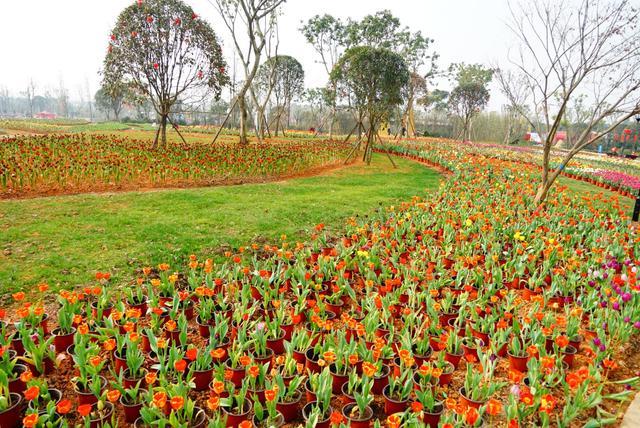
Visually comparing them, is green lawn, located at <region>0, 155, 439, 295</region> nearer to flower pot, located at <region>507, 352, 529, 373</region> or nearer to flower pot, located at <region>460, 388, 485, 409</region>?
flower pot, located at <region>460, 388, 485, 409</region>

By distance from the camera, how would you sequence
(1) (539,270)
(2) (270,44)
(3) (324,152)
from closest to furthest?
(1) (539,270), (3) (324,152), (2) (270,44)

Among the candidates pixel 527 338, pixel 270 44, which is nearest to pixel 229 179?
pixel 527 338

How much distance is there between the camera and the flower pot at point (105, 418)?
2330mm

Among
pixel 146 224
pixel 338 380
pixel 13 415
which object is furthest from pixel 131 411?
pixel 146 224

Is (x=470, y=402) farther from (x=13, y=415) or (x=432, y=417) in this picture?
(x=13, y=415)

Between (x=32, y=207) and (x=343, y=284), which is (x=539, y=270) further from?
(x=32, y=207)

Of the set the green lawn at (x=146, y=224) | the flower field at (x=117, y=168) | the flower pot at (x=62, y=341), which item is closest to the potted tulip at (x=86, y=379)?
the flower pot at (x=62, y=341)

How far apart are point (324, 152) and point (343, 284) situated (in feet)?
39.0

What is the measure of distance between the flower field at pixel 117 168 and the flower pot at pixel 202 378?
7268 mm

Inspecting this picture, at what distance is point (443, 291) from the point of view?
4398 mm

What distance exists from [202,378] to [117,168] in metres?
8.36

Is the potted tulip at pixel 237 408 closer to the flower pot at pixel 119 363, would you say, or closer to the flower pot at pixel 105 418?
the flower pot at pixel 105 418

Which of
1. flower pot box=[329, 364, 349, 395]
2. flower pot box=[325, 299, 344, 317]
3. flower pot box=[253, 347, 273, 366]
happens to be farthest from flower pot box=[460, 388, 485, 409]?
flower pot box=[325, 299, 344, 317]

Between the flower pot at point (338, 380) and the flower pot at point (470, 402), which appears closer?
the flower pot at point (470, 402)
